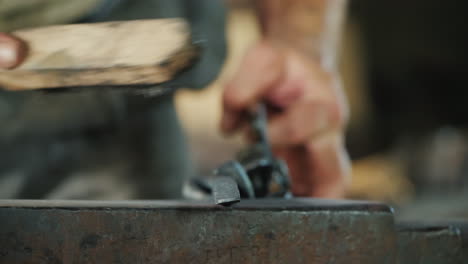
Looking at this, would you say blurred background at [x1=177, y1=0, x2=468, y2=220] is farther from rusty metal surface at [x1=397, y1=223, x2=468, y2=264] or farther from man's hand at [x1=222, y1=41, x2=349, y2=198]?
rusty metal surface at [x1=397, y1=223, x2=468, y2=264]

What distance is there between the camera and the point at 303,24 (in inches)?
48.3

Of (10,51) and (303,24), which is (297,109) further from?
(10,51)

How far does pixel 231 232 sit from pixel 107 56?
0.18m

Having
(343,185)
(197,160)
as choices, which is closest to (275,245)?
(343,185)

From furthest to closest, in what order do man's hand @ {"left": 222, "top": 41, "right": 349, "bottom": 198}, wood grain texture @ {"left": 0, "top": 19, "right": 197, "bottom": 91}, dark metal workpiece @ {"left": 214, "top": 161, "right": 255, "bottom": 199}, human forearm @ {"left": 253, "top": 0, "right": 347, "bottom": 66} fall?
human forearm @ {"left": 253, "top": 0, "right": 347, "bottom": 66} → man's hand @ {"left": 222, "top": 41, "right": 349, "bottom": 198} → dark metal workpiece @ {"left": 214, "top": 161, "right": 255, "bottom": 199} → wood grain texture @ {"left": 0, "top": 19, "right": 197, "bottom": 91}

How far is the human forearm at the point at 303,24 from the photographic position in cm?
120

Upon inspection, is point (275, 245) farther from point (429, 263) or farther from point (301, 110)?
point (301, 110)

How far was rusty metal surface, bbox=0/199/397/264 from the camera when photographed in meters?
0.44

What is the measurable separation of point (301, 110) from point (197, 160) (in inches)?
71.9

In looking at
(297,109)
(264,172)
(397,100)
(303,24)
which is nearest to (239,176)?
(264,172)

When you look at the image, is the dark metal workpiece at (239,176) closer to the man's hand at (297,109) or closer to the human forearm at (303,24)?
the man's hand at (297,109)

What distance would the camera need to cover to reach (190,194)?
66cm

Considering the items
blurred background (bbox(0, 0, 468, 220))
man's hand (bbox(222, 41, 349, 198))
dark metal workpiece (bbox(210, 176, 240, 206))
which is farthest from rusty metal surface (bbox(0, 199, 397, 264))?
blurred background (bbox(0, 0, 468, 220))

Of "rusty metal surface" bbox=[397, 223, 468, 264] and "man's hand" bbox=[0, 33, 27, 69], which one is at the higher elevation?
"man's hand" bbox=[0, 33, 27, 69]
